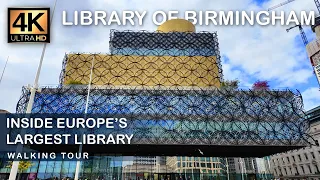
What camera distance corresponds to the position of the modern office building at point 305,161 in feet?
244

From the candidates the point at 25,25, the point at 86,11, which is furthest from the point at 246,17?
the point at 25,25

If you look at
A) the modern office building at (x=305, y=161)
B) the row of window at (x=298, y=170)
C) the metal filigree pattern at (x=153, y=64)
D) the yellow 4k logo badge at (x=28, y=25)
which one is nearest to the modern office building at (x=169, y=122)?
the metal filigree pattern at (x=153, y=64)

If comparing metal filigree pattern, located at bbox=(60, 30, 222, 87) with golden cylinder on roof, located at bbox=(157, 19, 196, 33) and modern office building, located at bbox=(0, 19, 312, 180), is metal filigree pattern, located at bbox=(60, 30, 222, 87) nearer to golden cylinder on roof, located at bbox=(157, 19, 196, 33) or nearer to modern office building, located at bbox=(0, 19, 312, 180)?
modern office building, located at bbox=(0, 19, 312, 180)

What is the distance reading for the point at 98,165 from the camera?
4312 centimetres

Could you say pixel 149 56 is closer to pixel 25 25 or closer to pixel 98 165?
pixel 98 165

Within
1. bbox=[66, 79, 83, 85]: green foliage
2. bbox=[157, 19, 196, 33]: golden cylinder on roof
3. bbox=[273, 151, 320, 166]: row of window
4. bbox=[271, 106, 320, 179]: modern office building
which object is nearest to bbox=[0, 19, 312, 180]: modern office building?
bbox=[66, 79, 83, 85]: green foliage

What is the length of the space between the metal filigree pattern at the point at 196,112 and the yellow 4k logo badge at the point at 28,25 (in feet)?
94.7

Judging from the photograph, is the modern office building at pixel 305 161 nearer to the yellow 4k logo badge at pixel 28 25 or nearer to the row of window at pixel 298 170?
the row of window at pixel 298 170

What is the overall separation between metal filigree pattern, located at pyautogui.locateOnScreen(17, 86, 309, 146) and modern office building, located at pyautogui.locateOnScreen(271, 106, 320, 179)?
43699mm

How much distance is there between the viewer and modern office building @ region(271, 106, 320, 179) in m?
74.2

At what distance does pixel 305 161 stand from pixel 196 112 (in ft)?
199

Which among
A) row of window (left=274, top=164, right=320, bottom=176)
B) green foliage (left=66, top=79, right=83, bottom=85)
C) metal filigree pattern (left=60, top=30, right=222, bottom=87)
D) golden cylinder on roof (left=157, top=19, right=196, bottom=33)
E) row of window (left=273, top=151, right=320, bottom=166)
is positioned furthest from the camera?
row of window (left=273, top=151, right=320, bottom=166)

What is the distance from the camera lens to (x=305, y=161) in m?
78.6

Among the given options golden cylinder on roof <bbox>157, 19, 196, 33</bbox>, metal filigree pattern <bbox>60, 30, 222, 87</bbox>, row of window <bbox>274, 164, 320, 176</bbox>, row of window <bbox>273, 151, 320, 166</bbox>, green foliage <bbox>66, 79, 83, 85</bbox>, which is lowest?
row of window <bbox>274, 164, 320, 176</bbox>
